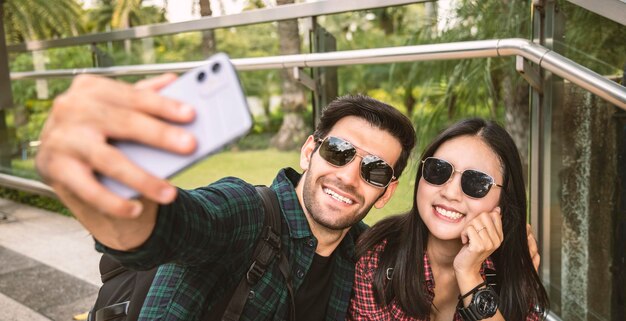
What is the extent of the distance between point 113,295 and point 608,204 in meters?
2.20

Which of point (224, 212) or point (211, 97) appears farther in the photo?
point (224, 212)

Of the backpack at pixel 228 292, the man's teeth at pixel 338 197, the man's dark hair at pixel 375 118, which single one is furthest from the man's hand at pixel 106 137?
the man's dark hair at pixel 375 118

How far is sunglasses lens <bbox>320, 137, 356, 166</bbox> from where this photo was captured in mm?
1839

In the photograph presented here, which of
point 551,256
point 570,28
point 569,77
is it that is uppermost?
point 570,28

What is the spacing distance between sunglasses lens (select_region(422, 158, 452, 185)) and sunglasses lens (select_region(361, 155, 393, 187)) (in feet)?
0.76

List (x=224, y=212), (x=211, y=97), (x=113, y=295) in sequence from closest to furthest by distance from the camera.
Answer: (x=211, y=97) → (x=224, y=212) → (x=113, y=295)

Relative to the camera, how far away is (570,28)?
2.68 m

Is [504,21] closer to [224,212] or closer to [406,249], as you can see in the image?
[406,249]

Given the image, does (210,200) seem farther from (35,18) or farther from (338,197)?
(35,18)

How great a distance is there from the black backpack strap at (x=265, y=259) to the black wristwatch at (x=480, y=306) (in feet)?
2.03

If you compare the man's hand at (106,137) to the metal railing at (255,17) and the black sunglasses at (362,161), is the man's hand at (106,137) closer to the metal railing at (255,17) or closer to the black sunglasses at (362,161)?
the black sunglasses at (362,161)

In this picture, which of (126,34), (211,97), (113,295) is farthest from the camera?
(126,34)

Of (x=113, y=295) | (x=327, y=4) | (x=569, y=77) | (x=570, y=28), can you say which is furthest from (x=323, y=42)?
(x=113, y=295)

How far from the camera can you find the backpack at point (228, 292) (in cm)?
153
